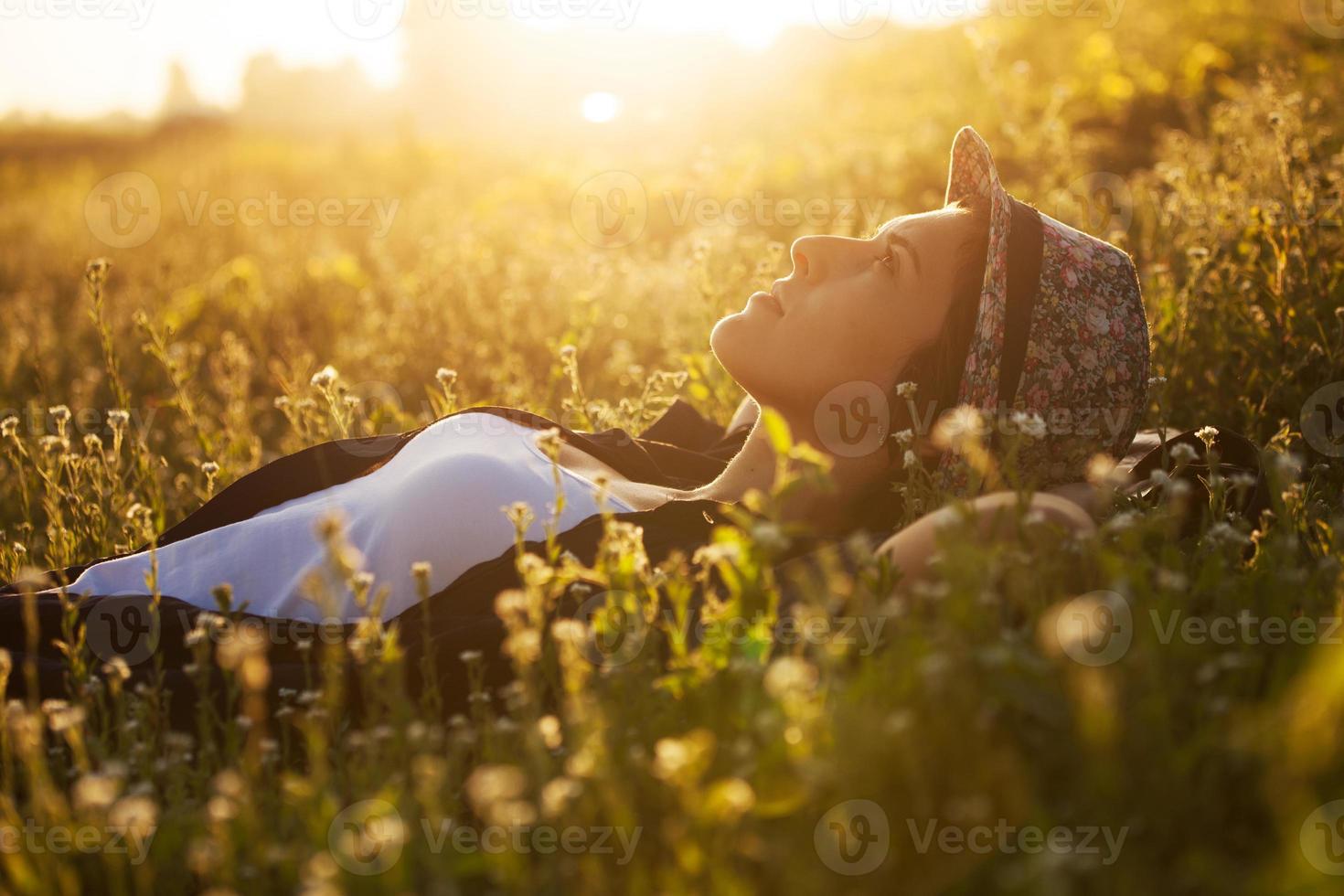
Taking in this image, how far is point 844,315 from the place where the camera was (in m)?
3.05

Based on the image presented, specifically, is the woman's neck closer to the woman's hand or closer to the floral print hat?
the floral print hat

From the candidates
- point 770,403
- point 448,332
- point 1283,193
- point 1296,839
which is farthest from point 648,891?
point 448,332

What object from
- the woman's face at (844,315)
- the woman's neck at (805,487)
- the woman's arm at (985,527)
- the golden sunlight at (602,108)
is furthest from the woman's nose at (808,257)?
the golden sunlight at (602,108)

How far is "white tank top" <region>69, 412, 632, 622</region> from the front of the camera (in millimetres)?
2736

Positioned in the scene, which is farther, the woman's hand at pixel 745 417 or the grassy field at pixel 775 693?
the woman's hand at pixel 745 417

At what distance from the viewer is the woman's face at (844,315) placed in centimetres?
304

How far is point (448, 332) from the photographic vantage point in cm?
611

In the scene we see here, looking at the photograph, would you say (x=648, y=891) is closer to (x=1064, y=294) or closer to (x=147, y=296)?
(x=1064, y=294)

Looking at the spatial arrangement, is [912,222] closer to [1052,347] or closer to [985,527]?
[1052,347]

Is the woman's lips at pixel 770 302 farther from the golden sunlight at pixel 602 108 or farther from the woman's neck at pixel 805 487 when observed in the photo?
the golden sunlight at pixel 602 108

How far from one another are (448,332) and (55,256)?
7521mm

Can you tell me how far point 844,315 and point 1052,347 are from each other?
56 centimetres

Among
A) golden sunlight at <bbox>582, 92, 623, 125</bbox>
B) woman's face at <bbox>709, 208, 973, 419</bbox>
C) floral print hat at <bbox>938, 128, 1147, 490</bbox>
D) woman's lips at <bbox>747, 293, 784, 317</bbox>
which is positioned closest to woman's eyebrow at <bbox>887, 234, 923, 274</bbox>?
woman's face at <bbox>709, 208, 973, 419</bbox>

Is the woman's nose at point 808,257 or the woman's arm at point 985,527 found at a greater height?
the woman's nose at point 808,257
